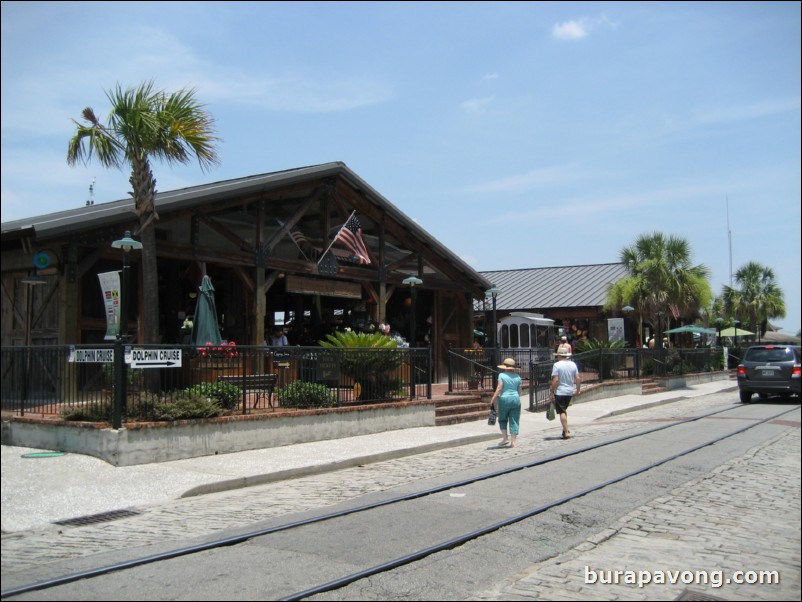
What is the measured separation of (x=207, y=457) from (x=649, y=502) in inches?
269

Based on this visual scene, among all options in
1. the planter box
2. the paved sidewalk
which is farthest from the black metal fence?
the paved sidewalk

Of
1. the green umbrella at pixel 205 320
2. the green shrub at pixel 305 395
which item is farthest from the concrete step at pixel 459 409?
the green umbrella at pixel 205 320

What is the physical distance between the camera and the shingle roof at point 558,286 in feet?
131

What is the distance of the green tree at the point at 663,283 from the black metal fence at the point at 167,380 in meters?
19.9

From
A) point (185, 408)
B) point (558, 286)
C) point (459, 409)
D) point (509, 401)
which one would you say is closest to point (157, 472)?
point (185, 408)

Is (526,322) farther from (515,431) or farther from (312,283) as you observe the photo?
(515,431)

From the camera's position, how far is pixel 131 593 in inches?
212

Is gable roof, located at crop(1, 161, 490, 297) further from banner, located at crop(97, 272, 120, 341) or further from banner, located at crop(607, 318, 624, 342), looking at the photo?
banner, located at crop(607, 318, 624, 342)

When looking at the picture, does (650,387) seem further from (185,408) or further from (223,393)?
(185,408)

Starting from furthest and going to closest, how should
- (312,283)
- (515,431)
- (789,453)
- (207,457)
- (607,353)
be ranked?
1. (607,353)
2. (312,283)
3. (515,431)
4. (789,453)
5. (207,457)

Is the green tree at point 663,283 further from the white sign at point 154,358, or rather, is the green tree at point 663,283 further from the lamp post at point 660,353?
the white sign at point 154,358

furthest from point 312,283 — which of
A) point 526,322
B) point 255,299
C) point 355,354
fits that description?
point 526,322

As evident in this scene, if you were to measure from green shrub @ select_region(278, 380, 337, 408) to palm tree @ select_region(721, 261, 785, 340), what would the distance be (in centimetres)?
4004

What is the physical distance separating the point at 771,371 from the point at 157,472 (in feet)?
61.0
